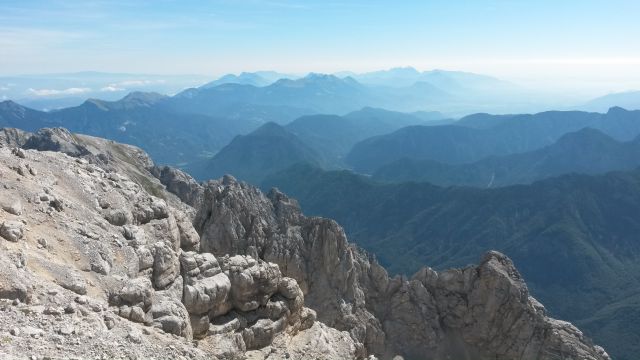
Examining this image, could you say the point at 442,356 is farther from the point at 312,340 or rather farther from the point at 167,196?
the point at 167,196

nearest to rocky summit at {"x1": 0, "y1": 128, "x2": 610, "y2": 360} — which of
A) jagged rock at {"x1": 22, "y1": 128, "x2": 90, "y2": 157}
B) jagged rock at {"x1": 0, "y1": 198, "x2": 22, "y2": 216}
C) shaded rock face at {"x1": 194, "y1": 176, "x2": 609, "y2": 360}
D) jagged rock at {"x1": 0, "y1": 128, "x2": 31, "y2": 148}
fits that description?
jagged rock at {"x1": 0, "y1": 198, "x2": 22, "y2": 216}

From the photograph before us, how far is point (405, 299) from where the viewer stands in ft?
304

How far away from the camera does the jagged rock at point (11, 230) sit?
2498cm

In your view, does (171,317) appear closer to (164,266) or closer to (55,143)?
(164,266)

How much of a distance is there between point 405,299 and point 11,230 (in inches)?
2955

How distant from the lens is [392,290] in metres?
96.5

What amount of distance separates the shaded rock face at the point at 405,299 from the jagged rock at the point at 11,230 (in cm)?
5953

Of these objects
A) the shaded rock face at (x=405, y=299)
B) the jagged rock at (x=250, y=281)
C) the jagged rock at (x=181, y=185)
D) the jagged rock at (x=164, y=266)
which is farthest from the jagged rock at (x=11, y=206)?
the jagged rock at (x=181, y=185)

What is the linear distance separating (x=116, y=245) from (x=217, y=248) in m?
57.6

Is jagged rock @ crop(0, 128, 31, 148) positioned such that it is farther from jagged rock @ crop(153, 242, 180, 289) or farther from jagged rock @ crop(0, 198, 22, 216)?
jagged rock @ crop(0, 198, 22, 216)

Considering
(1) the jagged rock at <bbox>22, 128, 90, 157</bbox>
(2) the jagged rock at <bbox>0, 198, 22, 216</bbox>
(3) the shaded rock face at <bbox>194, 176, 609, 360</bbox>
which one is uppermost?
(2) the jagged rock at <bbox>0, 198, 22, 216</bbox>

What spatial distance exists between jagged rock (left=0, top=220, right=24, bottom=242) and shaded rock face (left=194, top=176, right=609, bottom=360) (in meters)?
59.5

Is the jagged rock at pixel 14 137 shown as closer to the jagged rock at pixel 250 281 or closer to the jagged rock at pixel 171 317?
the jagged rock at pixel 250 281

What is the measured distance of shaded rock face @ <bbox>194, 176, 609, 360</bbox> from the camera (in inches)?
3297
